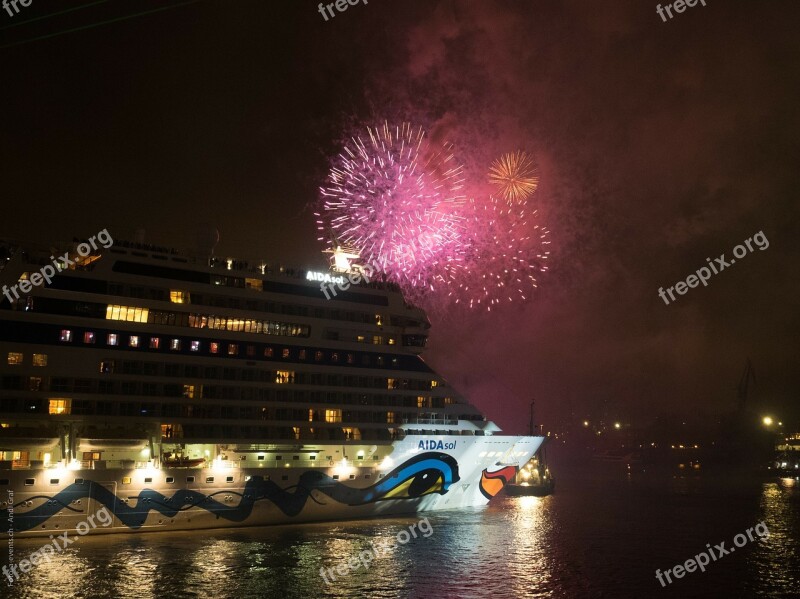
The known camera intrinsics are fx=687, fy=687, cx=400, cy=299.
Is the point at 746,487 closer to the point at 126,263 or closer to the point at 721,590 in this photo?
the point at 721,590

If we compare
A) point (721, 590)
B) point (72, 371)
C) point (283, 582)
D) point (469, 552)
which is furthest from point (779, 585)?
point (72, 371)

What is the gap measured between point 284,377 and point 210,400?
4875mm

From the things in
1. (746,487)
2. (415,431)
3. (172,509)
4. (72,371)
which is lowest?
(746,487)

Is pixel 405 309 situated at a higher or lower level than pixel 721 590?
higher

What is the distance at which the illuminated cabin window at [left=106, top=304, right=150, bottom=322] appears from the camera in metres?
38.5

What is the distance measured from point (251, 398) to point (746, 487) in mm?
80140

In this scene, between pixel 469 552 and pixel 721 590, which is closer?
pixel 721 590

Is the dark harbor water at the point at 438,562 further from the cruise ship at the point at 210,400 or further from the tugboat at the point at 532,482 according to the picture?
the tugboat at the point at 532,482

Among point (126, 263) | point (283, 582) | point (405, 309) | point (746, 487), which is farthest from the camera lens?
point (746, 487)

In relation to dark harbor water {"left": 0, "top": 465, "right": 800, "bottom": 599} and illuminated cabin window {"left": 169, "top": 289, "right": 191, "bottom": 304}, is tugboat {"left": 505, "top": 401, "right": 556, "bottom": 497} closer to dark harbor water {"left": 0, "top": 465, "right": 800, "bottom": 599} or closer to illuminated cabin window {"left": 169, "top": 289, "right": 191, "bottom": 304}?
dark harbor water {"left": 0, "top": 465, "right": 800, "bottom": 599}

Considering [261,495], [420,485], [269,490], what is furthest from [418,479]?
[261,495]

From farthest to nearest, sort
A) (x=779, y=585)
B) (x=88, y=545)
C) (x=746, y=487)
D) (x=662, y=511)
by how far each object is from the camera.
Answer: (x=746, y=487), (x=662, y=511), (x=88, y=545), (x=779, y=585)

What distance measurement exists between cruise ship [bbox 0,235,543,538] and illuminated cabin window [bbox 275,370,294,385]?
0.41 feet

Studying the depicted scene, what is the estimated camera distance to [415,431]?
4650 centimetres
